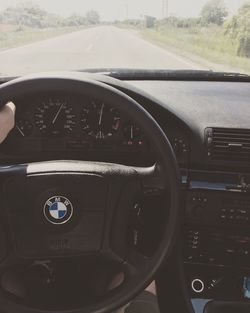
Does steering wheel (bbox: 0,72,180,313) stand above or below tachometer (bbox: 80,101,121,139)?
below

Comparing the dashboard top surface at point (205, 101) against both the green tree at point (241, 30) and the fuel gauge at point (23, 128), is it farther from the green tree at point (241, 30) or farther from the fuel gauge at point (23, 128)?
the green tree at point (241, 30)

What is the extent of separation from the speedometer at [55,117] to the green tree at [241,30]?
110 ft

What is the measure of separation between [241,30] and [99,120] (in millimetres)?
38012

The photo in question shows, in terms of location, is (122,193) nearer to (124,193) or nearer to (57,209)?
(124,193)

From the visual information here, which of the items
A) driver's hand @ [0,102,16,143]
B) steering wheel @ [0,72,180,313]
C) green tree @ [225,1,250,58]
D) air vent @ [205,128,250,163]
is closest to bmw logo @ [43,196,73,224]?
steering wheel @ [0,72,180,313]

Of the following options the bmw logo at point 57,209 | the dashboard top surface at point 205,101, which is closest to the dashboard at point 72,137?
the dashboard top surface at point 205,101

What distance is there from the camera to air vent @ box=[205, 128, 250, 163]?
8.38 ft

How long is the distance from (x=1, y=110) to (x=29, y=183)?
321 millimetres

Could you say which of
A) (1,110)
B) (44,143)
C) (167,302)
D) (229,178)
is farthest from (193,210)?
(1,110)

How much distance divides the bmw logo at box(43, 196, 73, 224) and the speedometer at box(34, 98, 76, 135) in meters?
0.54

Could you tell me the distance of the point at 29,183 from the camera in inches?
79.8

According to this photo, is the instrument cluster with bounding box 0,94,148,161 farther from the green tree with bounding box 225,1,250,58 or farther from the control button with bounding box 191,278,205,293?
the green tree with bounding box 225,1,250,58

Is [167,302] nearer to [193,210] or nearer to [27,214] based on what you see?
[193,210]

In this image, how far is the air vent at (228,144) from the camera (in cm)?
255
